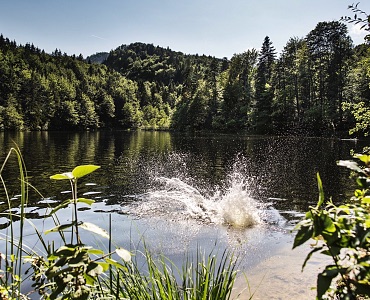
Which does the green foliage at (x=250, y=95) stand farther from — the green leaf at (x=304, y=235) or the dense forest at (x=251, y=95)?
→ the green leaf at (x=304, y=235)

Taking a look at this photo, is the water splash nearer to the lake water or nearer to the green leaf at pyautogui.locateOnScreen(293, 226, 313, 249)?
the lake water

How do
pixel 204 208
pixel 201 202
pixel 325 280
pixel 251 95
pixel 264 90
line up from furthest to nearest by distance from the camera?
pixel 251 95
pixel 264 90
pixel 201 202
pixel 204 208
pixel 325 280

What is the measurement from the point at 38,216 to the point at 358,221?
11.6 metres

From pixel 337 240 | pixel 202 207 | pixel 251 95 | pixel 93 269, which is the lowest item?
pixel 202 207

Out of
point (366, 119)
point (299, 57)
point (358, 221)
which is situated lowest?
point (358, 221)

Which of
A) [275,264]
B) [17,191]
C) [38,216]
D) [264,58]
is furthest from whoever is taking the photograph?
[264,58]

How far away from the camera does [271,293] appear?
593 centimetres

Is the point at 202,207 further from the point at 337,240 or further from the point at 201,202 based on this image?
the point at 337,240

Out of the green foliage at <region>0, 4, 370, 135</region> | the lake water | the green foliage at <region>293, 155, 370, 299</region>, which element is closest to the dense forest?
the green foliage at <region>0, 4, 370, 135</region>

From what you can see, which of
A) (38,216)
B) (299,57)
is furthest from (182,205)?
(299,57)

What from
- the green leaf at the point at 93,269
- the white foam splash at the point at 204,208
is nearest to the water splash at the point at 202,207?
the white foam splash at the point at 204,208

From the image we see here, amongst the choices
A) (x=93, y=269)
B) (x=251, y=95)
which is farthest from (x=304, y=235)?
(x=251, y=95)

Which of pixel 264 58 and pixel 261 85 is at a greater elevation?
pixel 264 58

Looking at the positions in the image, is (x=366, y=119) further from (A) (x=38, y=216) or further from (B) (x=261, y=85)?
(B) (x=261, y=85)
